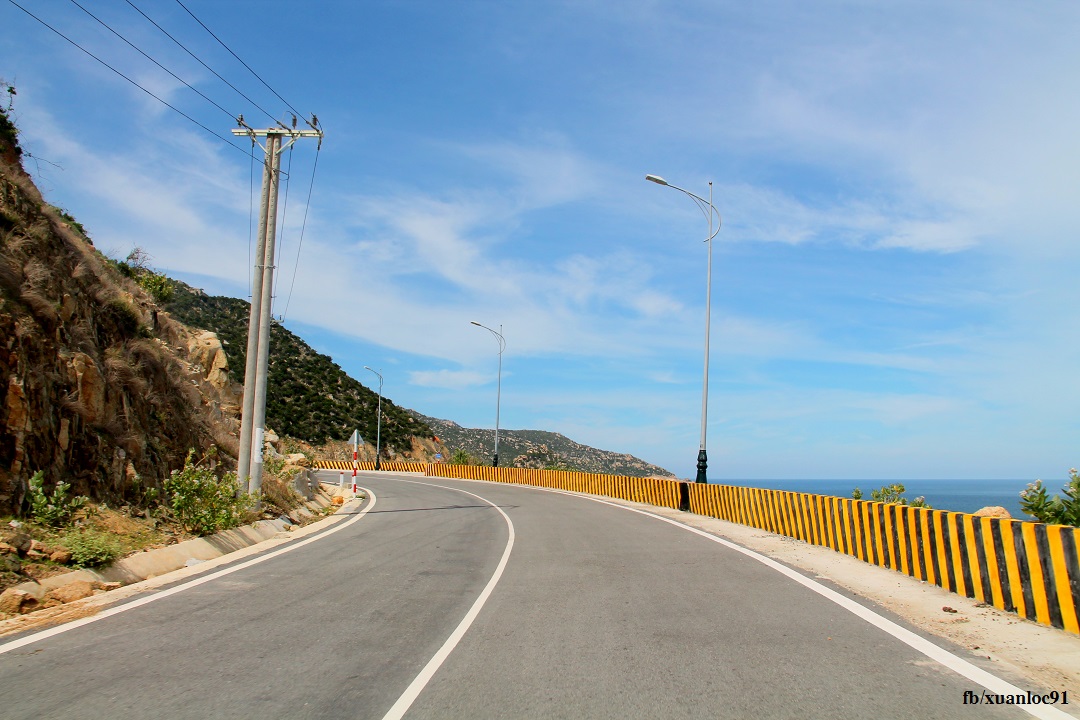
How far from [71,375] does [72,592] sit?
5.09m

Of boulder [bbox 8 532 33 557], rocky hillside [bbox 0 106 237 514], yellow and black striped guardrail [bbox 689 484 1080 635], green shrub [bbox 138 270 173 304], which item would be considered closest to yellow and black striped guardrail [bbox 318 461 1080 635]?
yellow and black striped guardrail [bbox 689 484 1080 635]

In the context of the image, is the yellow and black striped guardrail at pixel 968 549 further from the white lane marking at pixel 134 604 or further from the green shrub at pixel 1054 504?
the white lane marking at pixel 134 604

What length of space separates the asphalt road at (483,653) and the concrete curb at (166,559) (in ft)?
3.75

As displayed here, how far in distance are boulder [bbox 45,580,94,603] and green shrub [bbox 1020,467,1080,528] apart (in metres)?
13.3

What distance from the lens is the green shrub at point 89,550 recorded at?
953cm

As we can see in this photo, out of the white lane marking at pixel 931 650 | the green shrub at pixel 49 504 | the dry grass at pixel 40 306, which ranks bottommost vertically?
the white lane marking at pixel 931 650

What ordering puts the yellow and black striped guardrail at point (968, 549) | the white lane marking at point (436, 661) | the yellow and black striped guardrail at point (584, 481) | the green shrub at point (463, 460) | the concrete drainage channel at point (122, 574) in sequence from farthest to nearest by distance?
the green shrub at point (463, 460) → the yellow and black striped guardrail at point (584, 481) → the concrete drainage channel at point (122, 574) → the yellow and black striped guardrail at point (968, 549) → the white lane marking at point (436, 661)

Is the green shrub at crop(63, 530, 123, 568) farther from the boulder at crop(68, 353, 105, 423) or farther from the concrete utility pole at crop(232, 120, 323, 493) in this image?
the concrete utility pole at crop(232, 120, 323, 493)

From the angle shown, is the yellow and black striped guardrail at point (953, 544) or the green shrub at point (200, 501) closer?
the yellow and black striped guardrail at point (953, 544)

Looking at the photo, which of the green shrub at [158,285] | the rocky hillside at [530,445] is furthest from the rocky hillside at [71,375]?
the rocky hillside at [530,445]

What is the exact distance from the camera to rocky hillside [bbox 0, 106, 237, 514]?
11180 millimetres

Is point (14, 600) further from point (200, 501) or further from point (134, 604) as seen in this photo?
point (200, 501)

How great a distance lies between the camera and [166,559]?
11.2m

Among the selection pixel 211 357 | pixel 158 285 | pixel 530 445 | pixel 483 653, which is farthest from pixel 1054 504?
pixel 530 445
